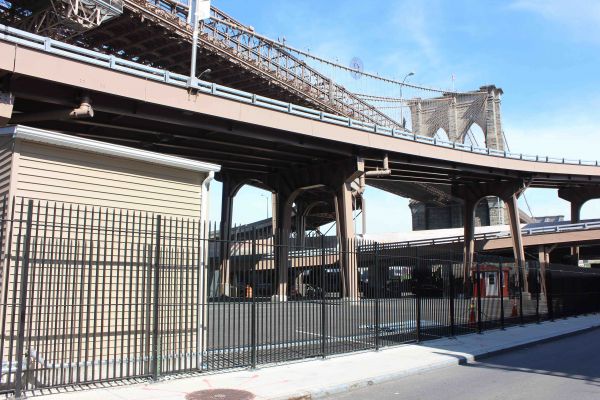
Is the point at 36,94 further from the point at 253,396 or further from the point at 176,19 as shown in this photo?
the point at 176,19

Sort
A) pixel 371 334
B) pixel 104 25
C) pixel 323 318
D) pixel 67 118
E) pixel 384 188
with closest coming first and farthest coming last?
pixel 323 318, pixel 371 334, pixel 67 118, pixel 104 25, pixel 384 188

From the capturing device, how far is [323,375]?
34.3ft

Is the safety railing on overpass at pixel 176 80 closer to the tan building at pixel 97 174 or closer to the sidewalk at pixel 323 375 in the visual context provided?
the tan building at pixel 97 174

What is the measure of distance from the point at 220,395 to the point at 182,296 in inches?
87.9

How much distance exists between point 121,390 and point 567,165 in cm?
6329

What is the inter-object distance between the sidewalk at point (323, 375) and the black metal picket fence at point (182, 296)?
0.43m

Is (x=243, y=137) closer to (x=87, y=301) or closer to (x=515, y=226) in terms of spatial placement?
(x=87, y=301)

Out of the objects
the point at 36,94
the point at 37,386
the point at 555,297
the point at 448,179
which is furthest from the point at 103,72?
the point at 448,179

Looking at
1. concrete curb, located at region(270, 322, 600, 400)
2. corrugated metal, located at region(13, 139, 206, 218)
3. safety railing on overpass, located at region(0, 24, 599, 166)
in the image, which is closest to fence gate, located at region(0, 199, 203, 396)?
corrugated metal, located at region(13, 139, 206, 218)

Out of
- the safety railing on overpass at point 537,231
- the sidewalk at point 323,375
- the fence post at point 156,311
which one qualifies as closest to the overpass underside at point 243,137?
the sidewalk at point 323,375

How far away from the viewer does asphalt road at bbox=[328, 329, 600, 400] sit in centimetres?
917

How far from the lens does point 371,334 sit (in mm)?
14648

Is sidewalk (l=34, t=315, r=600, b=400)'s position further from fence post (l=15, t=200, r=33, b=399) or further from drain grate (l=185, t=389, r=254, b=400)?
fence post (l=15, t=200, r=33, b=399)

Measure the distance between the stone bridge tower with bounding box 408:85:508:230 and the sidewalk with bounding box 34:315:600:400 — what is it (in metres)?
99.3
